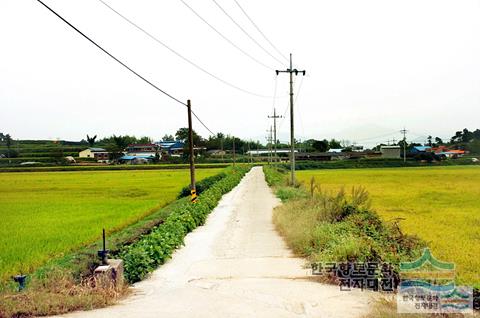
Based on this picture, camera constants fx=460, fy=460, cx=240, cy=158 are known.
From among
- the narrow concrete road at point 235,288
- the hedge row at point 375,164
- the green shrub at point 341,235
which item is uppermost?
the green shrub at point 341,235

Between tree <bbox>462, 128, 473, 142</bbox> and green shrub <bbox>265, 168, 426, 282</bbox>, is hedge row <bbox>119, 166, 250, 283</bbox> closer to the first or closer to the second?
green shrub <bbox>265, 168, 426, 282</bbox>

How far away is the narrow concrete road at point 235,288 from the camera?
6.09m

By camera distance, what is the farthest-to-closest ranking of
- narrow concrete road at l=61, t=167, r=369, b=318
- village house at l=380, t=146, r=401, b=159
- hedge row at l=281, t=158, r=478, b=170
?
village house at l=380, t=146, r=401, b=159, hedge row at l=281, t=158, r=478, b=170, narrow concrete road at l=61, t=167, r=369, b=318

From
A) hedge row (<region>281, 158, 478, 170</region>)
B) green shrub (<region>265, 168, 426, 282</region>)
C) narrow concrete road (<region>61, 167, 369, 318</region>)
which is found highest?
green shrub (<region>265, 168, 426, 282</region>)

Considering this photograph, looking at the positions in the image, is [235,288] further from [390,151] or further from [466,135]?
[466,135]

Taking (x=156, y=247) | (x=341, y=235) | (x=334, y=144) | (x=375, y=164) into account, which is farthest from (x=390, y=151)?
(x=156, y=247)

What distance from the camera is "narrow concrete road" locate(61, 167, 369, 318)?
6090 mm

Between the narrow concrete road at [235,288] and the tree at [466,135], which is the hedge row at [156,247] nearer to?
the narrow concrete road at [235,288]

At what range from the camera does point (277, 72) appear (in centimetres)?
3048

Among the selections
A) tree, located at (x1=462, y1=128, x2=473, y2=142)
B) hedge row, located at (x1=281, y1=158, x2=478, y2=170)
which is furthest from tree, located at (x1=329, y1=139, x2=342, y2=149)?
hedge row, located at (x1=281, y1=158, x2=478, y2=170)

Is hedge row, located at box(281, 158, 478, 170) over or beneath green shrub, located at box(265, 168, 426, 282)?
beneath

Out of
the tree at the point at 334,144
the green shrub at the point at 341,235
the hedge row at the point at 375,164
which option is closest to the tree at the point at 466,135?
the tree at the point at 334,144

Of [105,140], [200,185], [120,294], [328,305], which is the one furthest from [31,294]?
[105,140]

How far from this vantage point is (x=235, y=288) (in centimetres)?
744
